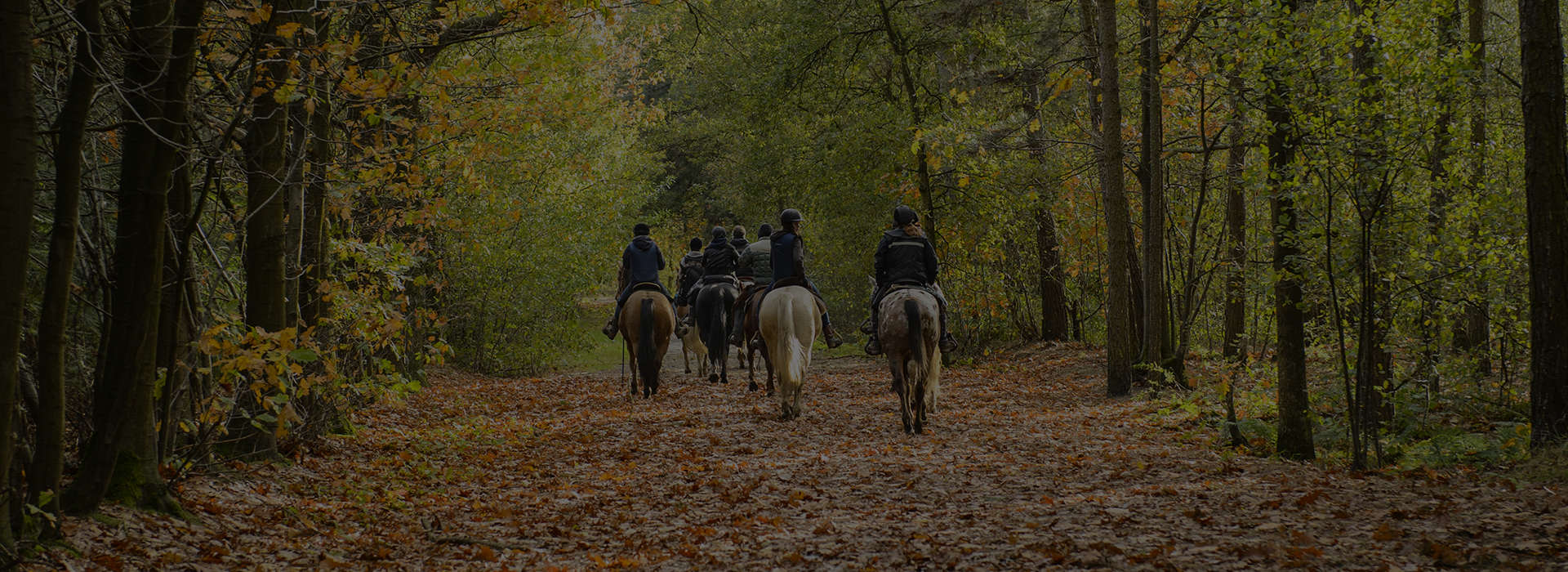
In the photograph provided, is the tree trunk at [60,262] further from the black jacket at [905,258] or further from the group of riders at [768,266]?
the black jacket at [905,258]

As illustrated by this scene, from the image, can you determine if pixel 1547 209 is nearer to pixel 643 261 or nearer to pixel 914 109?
pixel 643 261

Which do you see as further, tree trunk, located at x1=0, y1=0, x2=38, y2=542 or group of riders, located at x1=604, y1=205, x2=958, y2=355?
group of riders, located at x1=604, y1=205, x2=958, y2=355

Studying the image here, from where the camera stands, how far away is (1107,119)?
13.0 m

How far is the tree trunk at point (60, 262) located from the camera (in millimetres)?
4215

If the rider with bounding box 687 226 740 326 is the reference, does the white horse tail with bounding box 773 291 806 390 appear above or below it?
below

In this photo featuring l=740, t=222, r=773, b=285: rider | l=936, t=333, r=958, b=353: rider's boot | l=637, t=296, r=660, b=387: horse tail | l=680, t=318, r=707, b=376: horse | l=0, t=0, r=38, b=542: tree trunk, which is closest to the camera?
l=0, t=0, r=38, b=542: tree trunk

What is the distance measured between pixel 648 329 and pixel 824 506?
6849mm

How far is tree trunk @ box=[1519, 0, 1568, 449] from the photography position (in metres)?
6.41

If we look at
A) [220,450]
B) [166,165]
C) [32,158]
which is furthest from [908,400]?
[32,158]

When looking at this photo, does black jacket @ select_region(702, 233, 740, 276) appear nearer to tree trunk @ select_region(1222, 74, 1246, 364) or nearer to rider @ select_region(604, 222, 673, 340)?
rider @ select_region(604, 222, 673, 340)

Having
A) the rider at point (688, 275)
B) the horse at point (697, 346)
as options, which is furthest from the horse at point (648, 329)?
the horse at point (697, 346)

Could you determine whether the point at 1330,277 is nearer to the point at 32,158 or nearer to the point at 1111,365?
the point at 1111,365

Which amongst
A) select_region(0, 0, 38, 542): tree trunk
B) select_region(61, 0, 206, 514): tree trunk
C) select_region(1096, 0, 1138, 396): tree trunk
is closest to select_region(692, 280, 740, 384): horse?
select_region(1096, 0, 1138, 396): tree trunk

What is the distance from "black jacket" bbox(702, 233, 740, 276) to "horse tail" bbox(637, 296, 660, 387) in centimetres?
205
